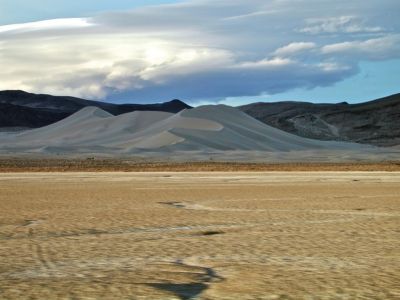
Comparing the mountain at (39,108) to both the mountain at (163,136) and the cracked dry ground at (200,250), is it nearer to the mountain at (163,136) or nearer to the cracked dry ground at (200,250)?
the mountain at (163,136)

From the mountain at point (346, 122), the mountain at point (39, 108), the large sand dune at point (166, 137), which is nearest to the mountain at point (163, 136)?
the large sand dune at point (166, 137)

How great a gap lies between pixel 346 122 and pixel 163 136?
2739 inches

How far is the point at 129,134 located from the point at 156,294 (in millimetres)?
78954

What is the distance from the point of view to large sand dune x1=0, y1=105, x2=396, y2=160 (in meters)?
70.6

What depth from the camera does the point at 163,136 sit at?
76.1 metres

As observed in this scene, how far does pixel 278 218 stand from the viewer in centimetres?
1341

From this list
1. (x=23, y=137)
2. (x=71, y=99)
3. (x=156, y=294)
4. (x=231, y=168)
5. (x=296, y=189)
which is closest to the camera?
(x=156, y=294)

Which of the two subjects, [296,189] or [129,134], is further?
[129,134]

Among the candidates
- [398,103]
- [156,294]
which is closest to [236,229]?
[156,294]

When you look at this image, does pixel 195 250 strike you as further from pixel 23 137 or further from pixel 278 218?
pixel 23 137

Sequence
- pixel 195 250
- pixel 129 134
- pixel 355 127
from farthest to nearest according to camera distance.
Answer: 1. pixel 355 127
2. pixel 129 134
3. pixel 195 250

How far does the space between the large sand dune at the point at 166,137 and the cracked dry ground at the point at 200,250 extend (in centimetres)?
4781

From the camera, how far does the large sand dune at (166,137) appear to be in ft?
232

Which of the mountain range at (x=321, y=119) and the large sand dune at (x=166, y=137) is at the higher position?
the mountain range at (x=321, y=119)
